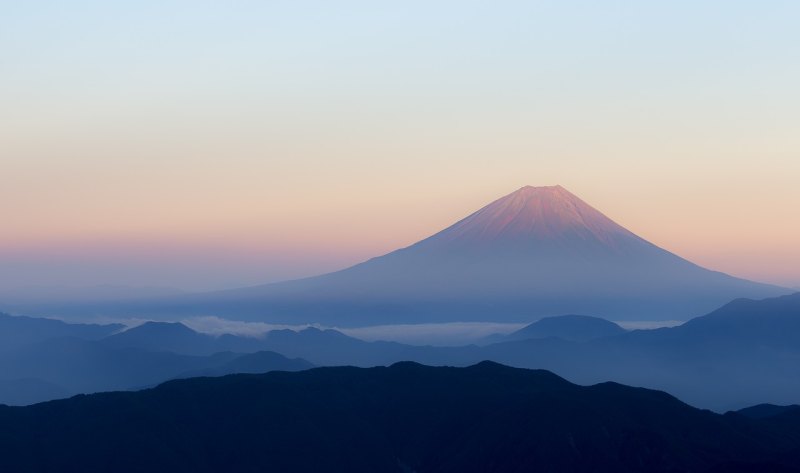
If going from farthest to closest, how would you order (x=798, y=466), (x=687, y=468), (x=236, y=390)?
(x=236, y=390) < (x=687, y=468) < (x=798, y=466)

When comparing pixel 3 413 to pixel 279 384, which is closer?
pixel 3 413

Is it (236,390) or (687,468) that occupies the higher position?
(236,390)

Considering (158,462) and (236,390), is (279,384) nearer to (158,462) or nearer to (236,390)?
(236,390)

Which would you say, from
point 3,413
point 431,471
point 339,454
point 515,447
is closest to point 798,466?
point 515,447

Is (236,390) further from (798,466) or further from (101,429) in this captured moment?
(798,466)

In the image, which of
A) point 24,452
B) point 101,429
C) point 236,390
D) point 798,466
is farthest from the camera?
point 236,390

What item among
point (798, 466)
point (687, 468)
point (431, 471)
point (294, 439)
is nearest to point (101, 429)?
point (294, 439)
